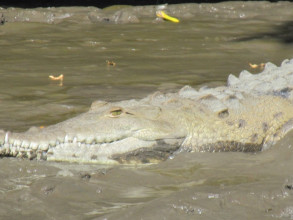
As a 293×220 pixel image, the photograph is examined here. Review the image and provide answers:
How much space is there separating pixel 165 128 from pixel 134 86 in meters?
2.28

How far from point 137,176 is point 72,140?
47cm

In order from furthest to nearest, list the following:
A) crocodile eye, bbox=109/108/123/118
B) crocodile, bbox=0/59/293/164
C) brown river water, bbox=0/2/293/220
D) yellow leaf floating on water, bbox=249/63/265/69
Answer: yellow leaf floating on water, bbox=249/63/265/69 → crocodile eye, bbox=109/108/123/118 → crocodile, bbox=0/59/293/164 → brown river water, bbox=0/2/293/220

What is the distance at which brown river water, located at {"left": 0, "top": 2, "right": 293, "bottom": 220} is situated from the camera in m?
3.57

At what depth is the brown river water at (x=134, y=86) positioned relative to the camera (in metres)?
3.57

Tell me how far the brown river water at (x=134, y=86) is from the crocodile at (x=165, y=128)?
0.08 meters

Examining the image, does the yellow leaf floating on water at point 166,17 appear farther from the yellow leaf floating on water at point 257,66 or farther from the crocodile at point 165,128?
the crocodile at point 165,128

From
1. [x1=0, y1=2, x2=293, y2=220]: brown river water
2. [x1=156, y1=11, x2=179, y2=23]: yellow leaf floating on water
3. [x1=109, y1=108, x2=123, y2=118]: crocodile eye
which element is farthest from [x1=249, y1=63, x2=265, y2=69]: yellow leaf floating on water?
[x1=109, y1=108, x2=123, y2=118]: crocodile eye

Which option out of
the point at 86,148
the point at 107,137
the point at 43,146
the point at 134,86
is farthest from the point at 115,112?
the point at 134,86

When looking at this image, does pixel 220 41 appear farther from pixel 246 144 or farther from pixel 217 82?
pixel 246 144

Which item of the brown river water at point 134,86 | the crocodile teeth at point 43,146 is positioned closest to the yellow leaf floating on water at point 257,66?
the brown river water at point 134,86

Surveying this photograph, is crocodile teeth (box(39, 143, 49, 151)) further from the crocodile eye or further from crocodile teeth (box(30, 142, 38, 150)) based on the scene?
the crocodile eye

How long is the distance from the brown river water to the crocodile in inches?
3.3

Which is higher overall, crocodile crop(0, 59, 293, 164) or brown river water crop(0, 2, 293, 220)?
crocodile crop(0, 59, 293, 164)

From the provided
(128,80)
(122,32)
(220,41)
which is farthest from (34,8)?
(128,80)
